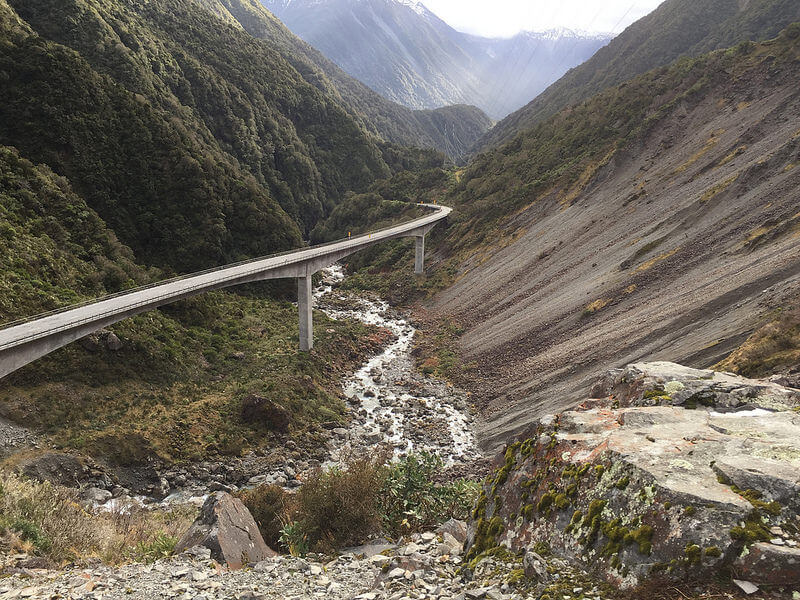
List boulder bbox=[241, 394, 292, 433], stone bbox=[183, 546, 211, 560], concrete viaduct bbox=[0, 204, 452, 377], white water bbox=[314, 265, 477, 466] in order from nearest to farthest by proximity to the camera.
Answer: stone bbox=[183, 546, 211, 560], concrete viaduct bbox=[0, 204, 452, 377], white water bbox=[314, 265, 477, 466], boulder bbox=[241, 394, 292, 433]

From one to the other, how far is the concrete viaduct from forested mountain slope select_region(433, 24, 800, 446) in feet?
48.2

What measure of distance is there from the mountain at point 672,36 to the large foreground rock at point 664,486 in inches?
5043

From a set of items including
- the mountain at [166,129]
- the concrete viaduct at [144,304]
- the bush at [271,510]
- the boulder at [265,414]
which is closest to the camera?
the bush at [271,510]

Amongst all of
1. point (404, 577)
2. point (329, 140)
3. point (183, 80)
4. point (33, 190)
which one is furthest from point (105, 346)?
point (329, 140)

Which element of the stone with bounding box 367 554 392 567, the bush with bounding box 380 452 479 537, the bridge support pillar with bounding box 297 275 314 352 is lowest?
the stone with bounding box 367 554 392 567

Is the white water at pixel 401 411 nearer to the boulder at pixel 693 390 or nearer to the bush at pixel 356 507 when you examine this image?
the bush at pixel 356 507

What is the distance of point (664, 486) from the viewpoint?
5664 millimetres

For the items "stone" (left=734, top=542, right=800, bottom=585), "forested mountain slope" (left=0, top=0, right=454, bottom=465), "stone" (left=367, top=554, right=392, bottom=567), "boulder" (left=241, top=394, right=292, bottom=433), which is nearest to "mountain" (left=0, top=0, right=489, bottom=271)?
"forested mountain slope" (left=0, top=0, right=454, bottom=465)

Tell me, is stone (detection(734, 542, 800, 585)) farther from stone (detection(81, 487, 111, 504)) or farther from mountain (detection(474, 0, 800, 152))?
mountain (detection(474, 0, 800, 152))

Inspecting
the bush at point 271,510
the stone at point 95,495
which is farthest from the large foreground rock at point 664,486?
the stone at point 95,495

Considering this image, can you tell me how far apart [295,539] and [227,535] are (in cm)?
166

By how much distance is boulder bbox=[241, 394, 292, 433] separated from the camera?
2789 cm

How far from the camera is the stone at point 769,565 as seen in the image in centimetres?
421

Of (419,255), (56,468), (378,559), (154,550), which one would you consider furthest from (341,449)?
(419,255)
